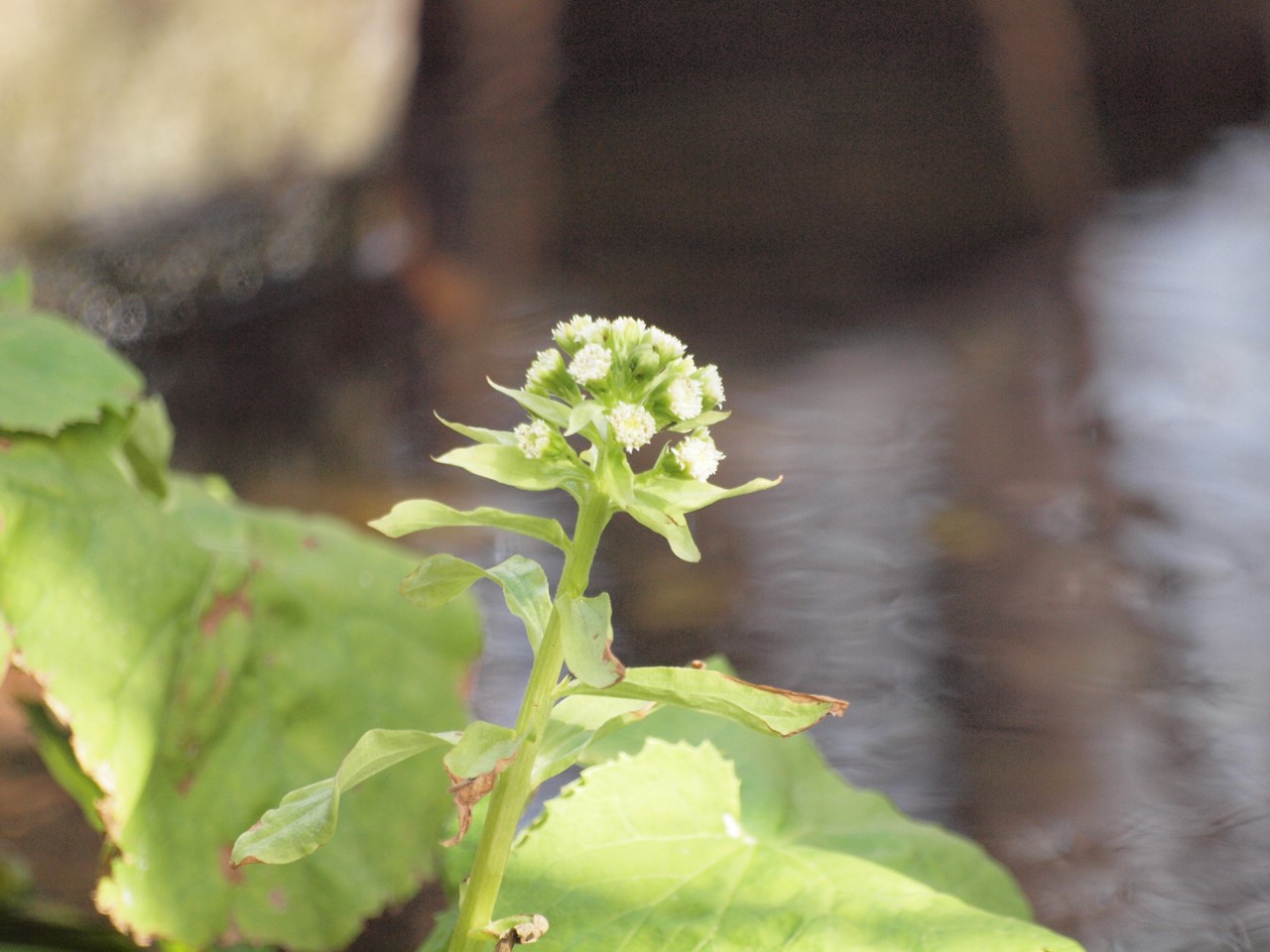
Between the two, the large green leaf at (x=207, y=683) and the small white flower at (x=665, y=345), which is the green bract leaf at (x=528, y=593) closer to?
the small white flower at (x=665, y=345)

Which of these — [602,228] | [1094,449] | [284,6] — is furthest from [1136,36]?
[284,6]

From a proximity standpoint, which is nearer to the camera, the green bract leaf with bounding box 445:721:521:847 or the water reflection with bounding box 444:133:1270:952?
the green bract leaf with bounding box 445:721:521:847

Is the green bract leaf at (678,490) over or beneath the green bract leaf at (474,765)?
over

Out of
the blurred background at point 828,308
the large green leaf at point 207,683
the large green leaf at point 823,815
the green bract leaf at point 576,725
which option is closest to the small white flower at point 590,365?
the green bract leaf at point 576,725

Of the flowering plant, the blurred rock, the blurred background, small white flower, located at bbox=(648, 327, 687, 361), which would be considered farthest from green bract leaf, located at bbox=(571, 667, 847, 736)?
the blurred rock

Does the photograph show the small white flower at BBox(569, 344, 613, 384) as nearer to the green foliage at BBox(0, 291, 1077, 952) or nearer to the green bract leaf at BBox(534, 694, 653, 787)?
the green foliage at BBox(0, 291, 1077, 952)

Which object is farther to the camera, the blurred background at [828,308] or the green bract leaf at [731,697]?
the blurred background at [828,308]

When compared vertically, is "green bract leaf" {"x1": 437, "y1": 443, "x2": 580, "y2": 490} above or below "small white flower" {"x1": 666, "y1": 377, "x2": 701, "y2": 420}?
below

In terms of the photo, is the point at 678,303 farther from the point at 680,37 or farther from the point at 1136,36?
the point at 1136,36
